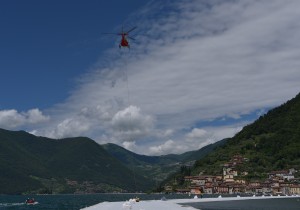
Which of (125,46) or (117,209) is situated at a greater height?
(125,46)

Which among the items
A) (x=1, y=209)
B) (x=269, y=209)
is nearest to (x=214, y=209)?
(x=269, y=209)

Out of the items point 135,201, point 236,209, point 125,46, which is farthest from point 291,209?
point 125,46

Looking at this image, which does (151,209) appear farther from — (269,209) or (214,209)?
(269,209)

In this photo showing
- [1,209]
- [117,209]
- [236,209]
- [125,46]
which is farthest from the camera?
[1,209]

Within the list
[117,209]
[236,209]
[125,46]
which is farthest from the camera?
[236,209]

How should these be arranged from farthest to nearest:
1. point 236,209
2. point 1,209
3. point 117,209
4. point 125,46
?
point 1,209
point 236,209
point 117,209
point 125,46

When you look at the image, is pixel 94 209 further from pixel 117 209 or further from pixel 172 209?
pixel 172 209

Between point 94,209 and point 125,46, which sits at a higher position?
point 125,46

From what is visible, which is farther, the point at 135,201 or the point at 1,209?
the point at 1,209

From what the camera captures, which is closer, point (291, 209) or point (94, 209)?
point (94, 209)
